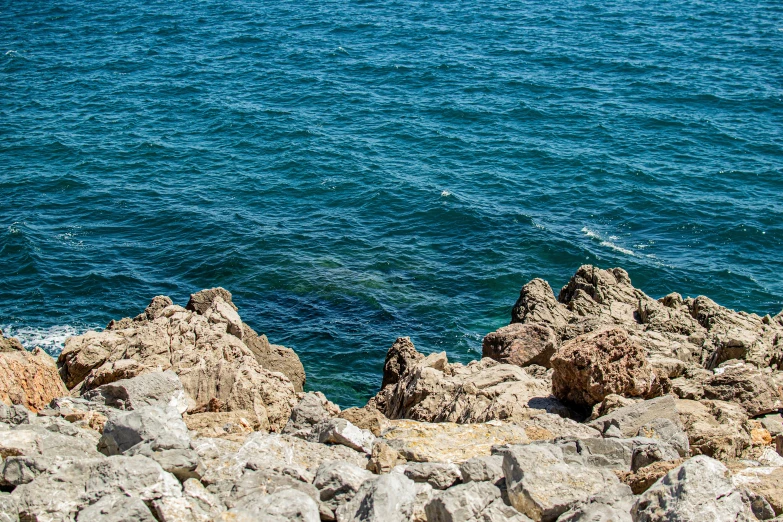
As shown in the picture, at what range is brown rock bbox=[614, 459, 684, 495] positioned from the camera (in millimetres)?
16984

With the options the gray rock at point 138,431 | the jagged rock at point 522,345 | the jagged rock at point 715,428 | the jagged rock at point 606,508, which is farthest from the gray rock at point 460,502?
the jagged rock at point 522,345

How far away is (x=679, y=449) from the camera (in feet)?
64.7

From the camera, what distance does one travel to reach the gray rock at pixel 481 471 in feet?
53.5

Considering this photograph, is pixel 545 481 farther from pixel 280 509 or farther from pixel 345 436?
pixel 345 436

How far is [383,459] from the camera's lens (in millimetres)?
18422

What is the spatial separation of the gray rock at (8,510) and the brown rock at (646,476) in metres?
12.0

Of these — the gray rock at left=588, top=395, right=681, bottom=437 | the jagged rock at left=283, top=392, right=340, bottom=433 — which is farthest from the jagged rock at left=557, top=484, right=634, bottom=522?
the jagged rock at left=283, top=392, right=340, bottom=433

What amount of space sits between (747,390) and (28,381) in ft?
74.6

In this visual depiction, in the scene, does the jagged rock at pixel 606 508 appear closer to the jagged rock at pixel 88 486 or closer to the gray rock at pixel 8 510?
the jagged rock at pixel 88 486

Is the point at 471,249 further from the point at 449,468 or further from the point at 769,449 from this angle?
the point at 449,468

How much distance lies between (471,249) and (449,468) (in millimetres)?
40324

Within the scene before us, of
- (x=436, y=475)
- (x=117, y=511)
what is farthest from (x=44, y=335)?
(x=436, y=475)

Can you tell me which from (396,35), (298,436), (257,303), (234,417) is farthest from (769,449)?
(396,35)

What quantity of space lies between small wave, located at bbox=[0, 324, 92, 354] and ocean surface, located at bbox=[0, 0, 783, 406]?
0.14m
